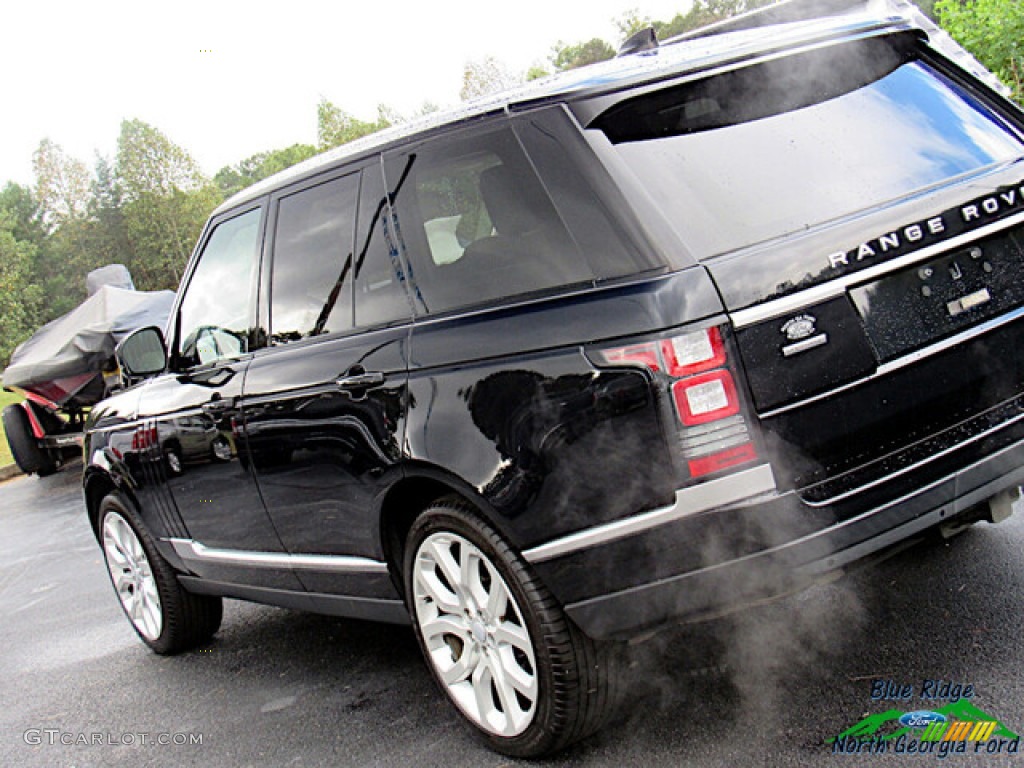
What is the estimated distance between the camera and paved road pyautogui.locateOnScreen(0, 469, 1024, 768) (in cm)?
308

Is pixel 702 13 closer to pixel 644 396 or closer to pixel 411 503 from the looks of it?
pixel 411 503

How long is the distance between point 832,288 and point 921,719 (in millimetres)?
1239

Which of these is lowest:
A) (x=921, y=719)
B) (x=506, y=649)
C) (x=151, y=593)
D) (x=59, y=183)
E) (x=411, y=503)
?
(x=921, y=719)

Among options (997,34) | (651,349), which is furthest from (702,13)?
(651,349)

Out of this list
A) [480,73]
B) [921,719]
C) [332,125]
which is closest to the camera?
[921,719]

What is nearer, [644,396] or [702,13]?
[644,396]

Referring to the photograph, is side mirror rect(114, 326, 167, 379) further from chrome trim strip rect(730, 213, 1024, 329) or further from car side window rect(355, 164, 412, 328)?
chrome trim strip rect(730, 213, 1024, 329)

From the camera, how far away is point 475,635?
326 cm

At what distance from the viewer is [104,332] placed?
13922 millimetres

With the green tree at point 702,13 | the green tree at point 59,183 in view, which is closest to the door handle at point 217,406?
the green tree at point 702,13

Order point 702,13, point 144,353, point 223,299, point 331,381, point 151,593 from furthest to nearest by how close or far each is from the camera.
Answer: point 702,13 < point 151,593 < point 144,353 < point 223,299 < point 331,381

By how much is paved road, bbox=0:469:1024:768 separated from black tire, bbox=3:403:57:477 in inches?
380

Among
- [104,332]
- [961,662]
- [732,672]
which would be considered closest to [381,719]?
[732,672]

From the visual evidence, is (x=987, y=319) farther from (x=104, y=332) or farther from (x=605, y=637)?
(x=104, y=332)
